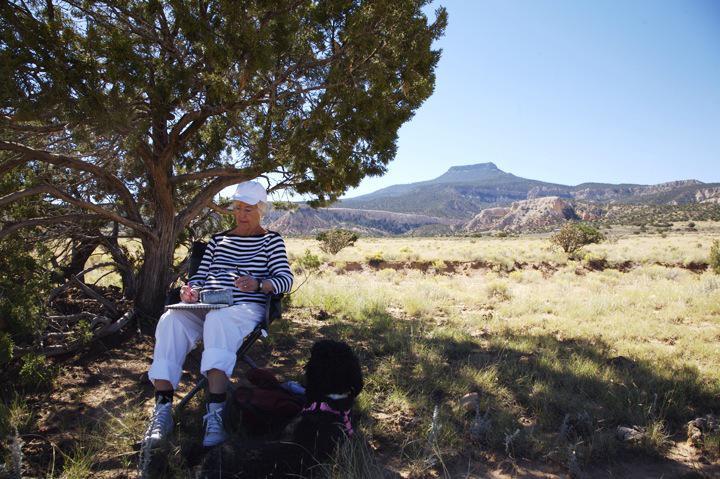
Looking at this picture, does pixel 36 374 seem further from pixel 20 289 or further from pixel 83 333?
pixel 20 289

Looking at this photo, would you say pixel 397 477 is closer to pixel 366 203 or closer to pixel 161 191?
pixel 161 191

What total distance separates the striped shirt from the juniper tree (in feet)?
3.43

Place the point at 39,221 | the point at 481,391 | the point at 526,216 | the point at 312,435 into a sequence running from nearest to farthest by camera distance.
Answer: the point at 312,435 < the point at 481,391 < the point at 39,221 < the point at 526,216

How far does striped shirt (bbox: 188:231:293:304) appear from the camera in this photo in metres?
3.25

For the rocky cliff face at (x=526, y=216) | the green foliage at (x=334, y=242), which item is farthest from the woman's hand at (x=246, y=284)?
the rocky cliff face at (x=526, y=216)

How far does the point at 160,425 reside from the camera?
254 centimetres

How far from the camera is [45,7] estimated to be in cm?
354

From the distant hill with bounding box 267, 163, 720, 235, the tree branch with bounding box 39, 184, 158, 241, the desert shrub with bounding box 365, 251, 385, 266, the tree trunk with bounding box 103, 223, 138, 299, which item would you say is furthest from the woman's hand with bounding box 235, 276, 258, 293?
the distant hill with bounding box 267, 163, 720, 235

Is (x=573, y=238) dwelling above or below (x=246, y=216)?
below

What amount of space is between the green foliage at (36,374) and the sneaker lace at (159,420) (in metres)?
1.23

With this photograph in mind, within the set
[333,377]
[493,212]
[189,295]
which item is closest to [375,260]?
[189,295]

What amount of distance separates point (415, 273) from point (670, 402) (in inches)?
389

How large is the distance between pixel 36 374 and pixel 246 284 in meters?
1.79

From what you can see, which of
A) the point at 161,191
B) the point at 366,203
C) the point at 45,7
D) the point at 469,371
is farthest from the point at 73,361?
the point at 366,203
